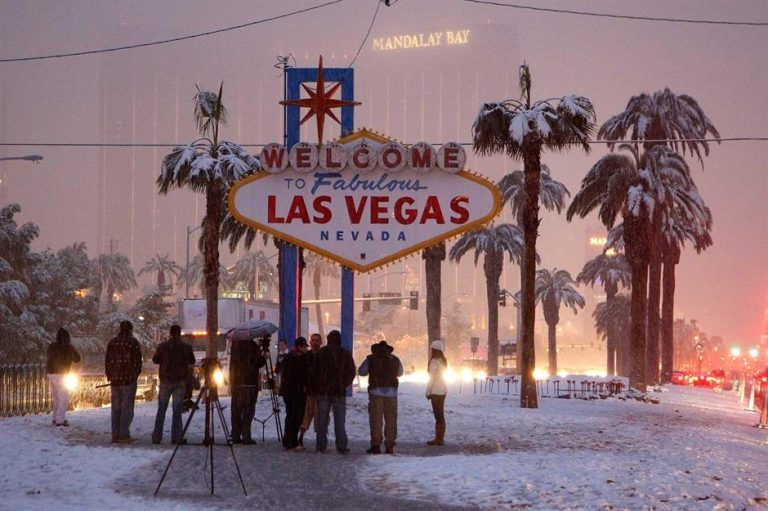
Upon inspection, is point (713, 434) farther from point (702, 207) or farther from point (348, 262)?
point (702, 207)

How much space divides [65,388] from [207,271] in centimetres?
1490

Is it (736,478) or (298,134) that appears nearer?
(736,478)

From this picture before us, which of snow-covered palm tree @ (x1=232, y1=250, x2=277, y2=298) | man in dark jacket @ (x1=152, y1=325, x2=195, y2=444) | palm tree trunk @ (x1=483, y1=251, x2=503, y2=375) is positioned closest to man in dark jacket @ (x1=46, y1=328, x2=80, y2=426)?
man in dark jacket @ (x1=152, y1=325, x2=195, y2=444)

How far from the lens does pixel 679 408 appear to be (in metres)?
35.2

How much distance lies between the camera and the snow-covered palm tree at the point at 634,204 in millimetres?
42781

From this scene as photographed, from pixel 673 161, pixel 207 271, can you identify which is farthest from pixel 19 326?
pixel 673 161

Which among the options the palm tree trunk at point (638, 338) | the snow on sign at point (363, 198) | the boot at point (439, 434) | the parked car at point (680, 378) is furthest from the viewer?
the parked car at point (680, 378)

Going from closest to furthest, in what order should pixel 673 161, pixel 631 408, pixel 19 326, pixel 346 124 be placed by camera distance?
pixel 346 124 < pixel 631 408 < pixel 673 161 < pixel 19 326

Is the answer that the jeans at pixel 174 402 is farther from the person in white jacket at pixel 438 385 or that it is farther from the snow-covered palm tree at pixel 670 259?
the snow-covered palm tree at pixel 670 259

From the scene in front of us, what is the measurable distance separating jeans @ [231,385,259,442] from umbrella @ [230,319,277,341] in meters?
1.06

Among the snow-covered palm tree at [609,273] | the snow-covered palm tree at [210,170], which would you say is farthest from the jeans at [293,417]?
the snow-covered palm tree at [609,273]

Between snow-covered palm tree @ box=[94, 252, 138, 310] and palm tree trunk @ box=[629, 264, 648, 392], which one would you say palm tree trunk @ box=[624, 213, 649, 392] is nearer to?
palm tree trunk @ box=[629, 264, 648, 392]

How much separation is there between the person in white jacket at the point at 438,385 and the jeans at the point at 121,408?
16.7 feet

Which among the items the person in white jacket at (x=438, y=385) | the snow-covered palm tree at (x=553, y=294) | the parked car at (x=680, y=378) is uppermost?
the snow-covered palm tree at (x=553, y=294)
